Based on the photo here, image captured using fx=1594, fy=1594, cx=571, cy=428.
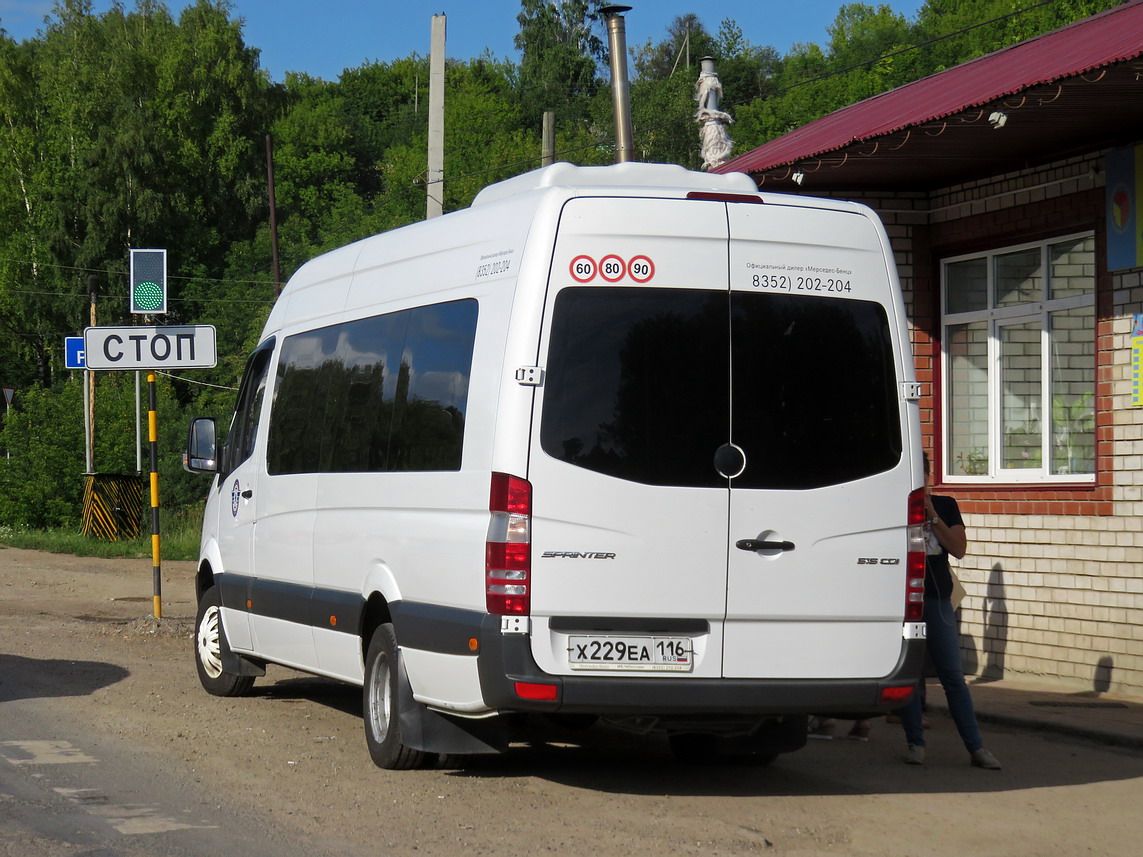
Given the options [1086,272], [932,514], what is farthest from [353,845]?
[1086,272]

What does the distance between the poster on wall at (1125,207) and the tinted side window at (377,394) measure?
560 centimetres

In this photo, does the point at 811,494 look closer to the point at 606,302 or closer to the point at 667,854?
the point at 606,302

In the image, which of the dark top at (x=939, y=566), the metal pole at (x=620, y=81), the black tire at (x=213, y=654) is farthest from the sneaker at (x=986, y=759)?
the metal pole at (x=620, y=81)

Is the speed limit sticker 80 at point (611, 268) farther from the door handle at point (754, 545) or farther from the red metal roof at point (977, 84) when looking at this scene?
the red metal roof at point (977, 84)

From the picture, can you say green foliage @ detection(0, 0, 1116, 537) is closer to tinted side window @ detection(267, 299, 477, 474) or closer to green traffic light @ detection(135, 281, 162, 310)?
green traffic light @ detection(135, 281, 162, 310)

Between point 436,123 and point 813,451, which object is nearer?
point 813,451

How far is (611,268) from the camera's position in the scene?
6848 mm

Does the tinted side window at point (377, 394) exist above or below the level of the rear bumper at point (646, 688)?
above

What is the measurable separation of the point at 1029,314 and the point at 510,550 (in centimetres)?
720

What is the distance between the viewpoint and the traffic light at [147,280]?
1563cm

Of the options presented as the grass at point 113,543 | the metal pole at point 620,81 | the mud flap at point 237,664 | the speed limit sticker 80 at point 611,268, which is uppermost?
the metal pole at point 620,81

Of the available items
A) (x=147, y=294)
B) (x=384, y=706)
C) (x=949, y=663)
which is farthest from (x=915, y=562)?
(x=147, y=294)

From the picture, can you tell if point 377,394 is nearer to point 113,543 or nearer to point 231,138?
point 113,543

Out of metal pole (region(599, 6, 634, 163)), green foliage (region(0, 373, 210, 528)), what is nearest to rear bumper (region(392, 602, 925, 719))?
metal pole (region(599, 6, 634, 163))
